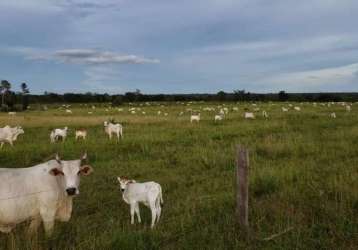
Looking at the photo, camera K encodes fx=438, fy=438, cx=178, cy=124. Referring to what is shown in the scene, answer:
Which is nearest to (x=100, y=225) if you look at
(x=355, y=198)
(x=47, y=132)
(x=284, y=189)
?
(x=284, y=189)

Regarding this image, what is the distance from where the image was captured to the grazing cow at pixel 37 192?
7.32m

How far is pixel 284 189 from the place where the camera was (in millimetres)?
10289

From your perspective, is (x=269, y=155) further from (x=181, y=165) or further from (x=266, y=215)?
(x=266, y=215)

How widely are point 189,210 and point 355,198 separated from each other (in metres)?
3.38

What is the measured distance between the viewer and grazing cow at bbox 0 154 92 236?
732 cm

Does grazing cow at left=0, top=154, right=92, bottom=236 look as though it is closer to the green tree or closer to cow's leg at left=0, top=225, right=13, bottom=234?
cow's leg at left=0, top=225, right=13, bottom=234

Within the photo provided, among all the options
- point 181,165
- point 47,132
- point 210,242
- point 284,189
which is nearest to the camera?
point 210,242

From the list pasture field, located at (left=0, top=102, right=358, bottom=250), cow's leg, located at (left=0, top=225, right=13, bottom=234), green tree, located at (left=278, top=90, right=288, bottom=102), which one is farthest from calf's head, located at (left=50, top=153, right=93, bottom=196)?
green tree, located at (left=278, top=90, right=288, bottom=102)

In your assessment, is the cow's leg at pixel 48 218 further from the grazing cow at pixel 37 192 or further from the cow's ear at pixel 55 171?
the cow's ear at pixel 55 171

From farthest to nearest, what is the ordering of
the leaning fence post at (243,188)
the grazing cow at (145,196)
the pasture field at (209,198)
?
the grazing cow at (145,196) → the leaning fence post at (243,188) → the pasture field at (209,198)

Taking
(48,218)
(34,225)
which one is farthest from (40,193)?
(34,225)

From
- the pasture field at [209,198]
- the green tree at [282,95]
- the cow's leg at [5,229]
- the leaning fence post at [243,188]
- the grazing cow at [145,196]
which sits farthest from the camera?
the green tree at [282,95]

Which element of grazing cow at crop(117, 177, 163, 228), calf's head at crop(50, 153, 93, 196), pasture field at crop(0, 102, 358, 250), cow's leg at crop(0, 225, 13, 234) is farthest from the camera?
grazing cow at crop(117, 177, 163, 228)

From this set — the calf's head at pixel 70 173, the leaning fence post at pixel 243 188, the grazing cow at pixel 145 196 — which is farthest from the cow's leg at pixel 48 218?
the leaning fence post at pixel 243 188
